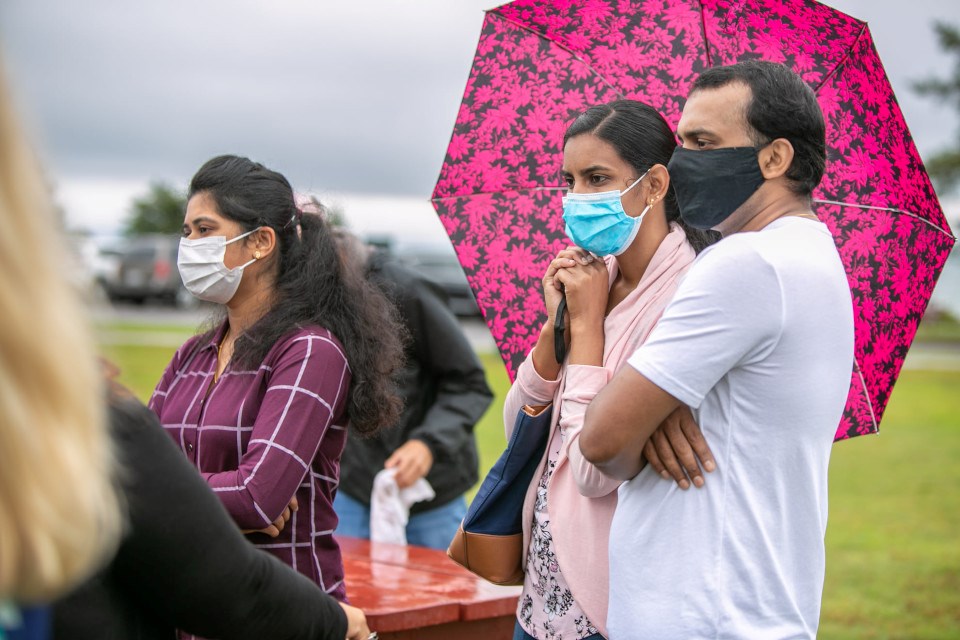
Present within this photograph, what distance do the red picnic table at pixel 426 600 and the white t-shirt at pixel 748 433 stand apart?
1.34m

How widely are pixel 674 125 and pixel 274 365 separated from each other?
1.28m

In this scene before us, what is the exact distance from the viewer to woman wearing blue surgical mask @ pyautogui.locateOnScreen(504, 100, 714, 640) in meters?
2.51

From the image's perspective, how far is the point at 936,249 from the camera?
2988 millimetres

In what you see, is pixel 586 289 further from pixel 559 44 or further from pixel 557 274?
pixel 559 44

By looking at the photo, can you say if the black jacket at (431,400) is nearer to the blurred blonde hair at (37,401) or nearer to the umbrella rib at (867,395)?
the umbrella rib at (867,395)

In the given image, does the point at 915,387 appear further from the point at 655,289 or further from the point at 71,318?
the point at 71,318

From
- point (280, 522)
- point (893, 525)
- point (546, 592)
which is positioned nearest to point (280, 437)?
point (280, 522)

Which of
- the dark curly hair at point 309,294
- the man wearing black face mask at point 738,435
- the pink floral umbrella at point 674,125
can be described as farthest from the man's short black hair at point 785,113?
the dark curly hair at point 309,294

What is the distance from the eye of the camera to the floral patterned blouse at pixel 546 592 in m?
2.56

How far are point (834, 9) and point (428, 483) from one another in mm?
2748

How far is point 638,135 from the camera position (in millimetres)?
2723

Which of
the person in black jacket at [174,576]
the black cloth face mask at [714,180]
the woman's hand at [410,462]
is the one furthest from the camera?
the woman's hand at [410,462]

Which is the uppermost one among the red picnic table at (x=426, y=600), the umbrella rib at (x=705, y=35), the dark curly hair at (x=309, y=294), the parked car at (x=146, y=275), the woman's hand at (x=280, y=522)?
the umbrella rib at (x=705, y=35)

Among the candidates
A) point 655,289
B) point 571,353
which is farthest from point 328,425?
point 655,289
